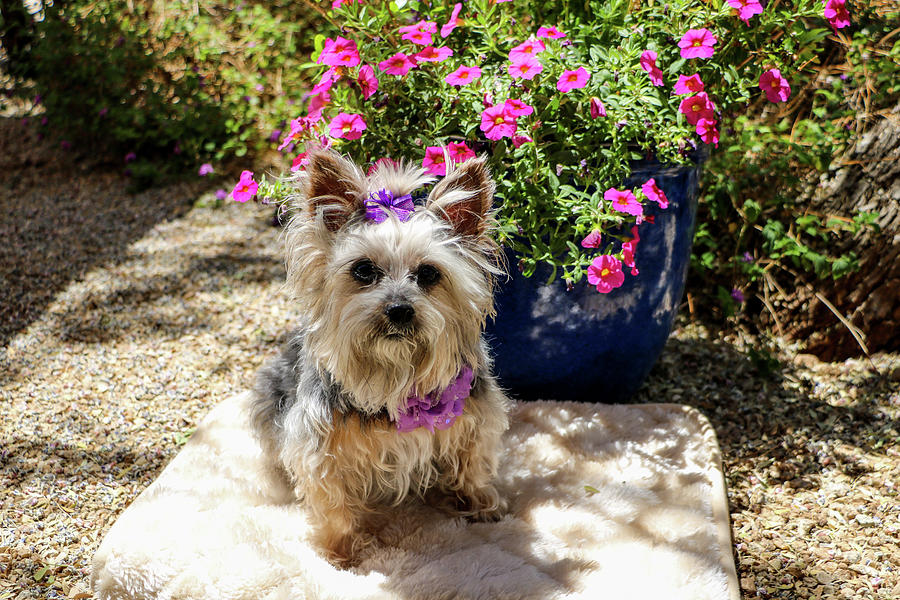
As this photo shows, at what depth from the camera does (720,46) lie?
3.02 meters

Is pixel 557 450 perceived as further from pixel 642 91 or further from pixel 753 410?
pixel 642 91

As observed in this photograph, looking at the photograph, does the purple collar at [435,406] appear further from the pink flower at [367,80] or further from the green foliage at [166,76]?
the green foliage at [166,76]

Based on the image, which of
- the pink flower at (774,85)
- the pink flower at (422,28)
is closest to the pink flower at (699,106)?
the pink flower at (774,85)

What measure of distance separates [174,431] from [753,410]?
3005mm

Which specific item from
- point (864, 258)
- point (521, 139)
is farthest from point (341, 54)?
point (864, 258)

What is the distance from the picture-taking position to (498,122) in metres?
2.75

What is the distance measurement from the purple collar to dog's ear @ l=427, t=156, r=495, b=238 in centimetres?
53

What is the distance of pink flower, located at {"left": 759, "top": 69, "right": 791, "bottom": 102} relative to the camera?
2.85m

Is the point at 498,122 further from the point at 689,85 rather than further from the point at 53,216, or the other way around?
the point at 53,216

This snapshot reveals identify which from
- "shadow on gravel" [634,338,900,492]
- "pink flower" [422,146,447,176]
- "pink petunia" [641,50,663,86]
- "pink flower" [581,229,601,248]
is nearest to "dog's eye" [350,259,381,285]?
"pink flower" [422,146,447,176]

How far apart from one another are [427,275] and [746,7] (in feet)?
5.55

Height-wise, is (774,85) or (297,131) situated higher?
(774,85)

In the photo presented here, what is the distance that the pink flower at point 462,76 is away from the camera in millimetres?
2836

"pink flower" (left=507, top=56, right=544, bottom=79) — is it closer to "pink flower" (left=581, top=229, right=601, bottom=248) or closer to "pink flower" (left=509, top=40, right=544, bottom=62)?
"pink flower" (left=509, top=40, right=544, bottom=62)
